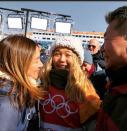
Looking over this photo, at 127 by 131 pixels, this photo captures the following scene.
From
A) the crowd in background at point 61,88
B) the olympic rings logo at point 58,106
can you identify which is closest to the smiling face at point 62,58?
the crowd in background at point 61,88

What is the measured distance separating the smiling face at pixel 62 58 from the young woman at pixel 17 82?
1.42ft

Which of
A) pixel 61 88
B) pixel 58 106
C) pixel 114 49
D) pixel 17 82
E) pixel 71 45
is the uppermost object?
pixel 114 49

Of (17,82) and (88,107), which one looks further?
(88,107)

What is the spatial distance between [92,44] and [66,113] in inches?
156

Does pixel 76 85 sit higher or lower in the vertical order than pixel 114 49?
lower

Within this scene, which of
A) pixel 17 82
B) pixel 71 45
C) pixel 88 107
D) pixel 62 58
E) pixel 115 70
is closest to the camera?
pixel 115 70

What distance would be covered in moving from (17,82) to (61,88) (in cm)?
45

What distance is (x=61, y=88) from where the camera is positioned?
7.85 ft

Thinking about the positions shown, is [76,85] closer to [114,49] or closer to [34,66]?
[34,66]

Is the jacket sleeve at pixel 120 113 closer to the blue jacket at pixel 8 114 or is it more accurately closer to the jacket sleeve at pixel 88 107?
the blue jacket at pixel 8 114

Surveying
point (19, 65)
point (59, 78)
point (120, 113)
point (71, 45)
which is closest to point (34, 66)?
point (19, 65)

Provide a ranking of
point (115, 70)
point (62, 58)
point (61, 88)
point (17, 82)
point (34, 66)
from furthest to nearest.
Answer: point (62, 58) → point (61, 88) → point (34, 66) → point (17, 82) → point (115, 70)

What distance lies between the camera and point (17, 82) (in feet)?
6.64

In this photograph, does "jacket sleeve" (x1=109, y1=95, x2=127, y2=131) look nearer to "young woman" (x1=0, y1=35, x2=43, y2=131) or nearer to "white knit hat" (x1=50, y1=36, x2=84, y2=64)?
"young woman" (x1=0, y1=35, x2=43, y2=131)
